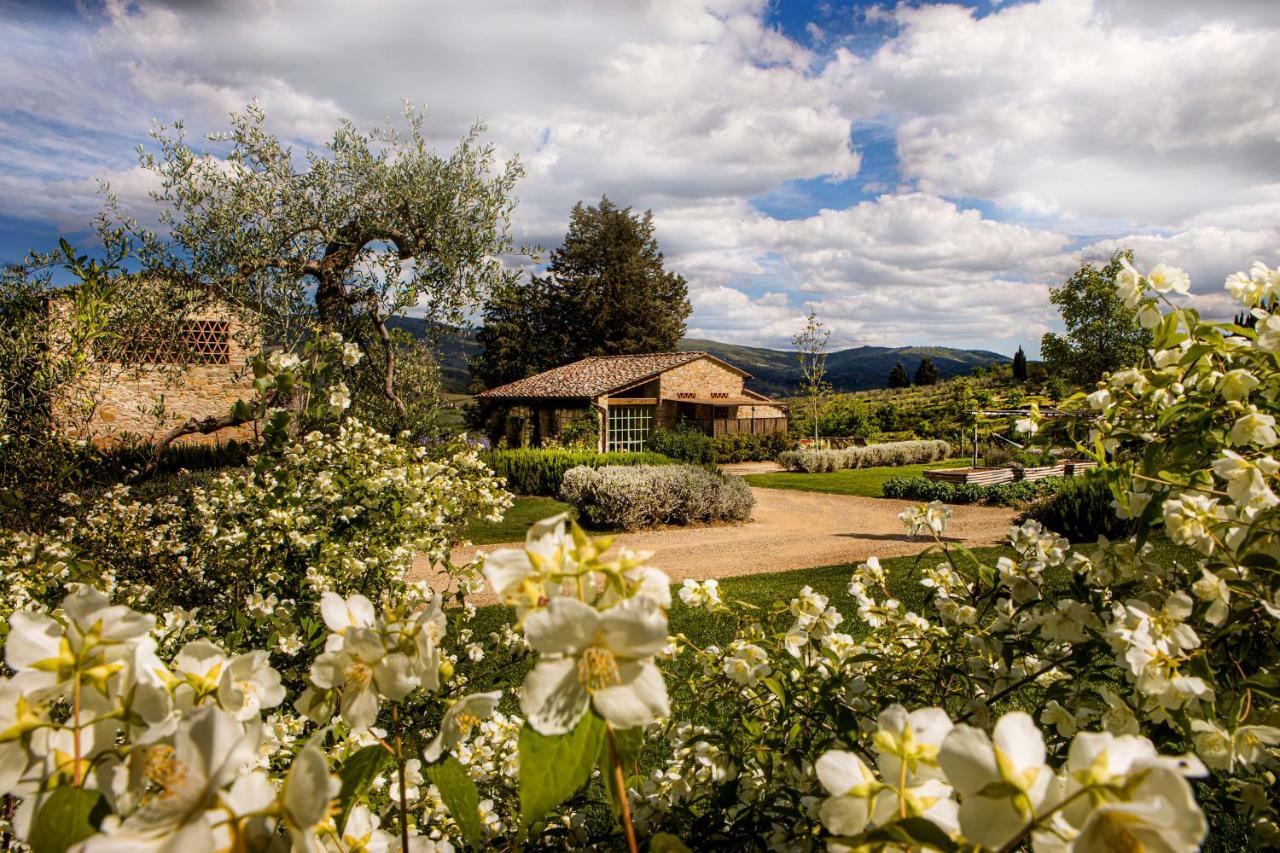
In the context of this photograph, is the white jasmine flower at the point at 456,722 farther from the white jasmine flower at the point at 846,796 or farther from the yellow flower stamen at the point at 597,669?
the white jasmine flower at the point at 846,796

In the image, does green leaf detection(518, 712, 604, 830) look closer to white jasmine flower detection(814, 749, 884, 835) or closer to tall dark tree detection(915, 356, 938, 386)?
white jasmine flower detection(814, 749, 884, 835)

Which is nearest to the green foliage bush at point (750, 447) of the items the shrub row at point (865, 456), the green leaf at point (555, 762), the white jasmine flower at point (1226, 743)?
the shrub row at point (865, 456)

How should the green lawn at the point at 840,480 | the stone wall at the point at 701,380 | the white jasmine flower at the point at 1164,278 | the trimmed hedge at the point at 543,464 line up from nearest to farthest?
the white jasmine flower at the point at 1164,278
the trimmed hedge at the point at 543,464
the green lawn at the point at 840,480
the stone wall at the point at 701,380

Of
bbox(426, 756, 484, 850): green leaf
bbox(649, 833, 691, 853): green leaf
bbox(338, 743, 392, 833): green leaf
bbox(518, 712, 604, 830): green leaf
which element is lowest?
bbox(426, 756, 484, 850): green leaf

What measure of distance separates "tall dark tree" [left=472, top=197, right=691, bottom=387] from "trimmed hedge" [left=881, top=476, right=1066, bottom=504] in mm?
22742

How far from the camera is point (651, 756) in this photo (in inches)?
160

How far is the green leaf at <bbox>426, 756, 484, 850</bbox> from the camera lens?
0.84 metres

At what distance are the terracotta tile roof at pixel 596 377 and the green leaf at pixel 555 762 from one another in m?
22.9

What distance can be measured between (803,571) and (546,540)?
8686 millimetres

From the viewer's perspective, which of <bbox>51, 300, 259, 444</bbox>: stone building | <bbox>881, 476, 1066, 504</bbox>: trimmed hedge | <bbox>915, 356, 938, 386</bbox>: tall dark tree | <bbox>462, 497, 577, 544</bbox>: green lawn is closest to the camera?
<bbox>51, 300, 259, 444</bbox>: stone building

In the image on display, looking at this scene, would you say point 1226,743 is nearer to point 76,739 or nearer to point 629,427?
point 76,739

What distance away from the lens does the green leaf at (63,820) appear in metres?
0.53

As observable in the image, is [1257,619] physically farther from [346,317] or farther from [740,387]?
[740,387]

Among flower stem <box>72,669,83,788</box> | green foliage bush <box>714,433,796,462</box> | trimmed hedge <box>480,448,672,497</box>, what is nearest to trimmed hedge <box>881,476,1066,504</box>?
trimmed hedge <box>480,448,672,497</box>
